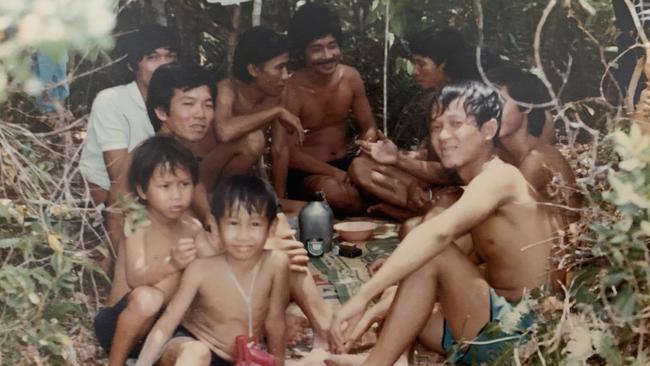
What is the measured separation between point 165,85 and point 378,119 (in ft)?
2.76

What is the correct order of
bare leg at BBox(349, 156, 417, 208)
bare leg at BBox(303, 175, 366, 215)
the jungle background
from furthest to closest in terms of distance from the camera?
bare leg at BBox(303, 175, 366, 215), bare leg at BBox(349, 156, 417, 208), the jungle background

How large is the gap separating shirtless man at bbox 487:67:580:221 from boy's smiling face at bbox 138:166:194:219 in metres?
1.20

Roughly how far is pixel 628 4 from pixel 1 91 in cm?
238

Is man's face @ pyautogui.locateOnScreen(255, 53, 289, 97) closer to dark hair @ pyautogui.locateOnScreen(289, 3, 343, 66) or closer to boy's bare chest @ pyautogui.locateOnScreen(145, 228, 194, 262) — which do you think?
dark hair @ pyautogui.locateOnScreen(289, 3, 343, 66)

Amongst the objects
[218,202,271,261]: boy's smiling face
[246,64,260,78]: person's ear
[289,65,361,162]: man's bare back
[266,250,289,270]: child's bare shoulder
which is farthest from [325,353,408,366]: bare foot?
[246,64,260,78]: person's ear

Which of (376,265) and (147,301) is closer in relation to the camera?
(147,301)

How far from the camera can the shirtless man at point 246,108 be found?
3.77 metres

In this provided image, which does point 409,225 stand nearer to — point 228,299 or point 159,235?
point 228,299

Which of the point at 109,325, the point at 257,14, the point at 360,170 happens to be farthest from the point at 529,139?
the point at 109,325

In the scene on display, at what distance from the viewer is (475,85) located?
374 centimetres

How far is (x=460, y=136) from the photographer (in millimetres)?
3744

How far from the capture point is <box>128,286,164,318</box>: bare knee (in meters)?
3.73

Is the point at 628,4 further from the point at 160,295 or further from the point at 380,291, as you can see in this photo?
the point at 160,295

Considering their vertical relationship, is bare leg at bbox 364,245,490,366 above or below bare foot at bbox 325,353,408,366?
above
